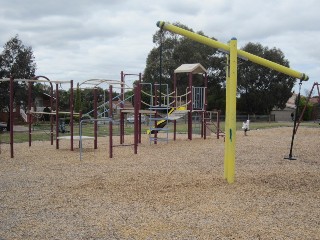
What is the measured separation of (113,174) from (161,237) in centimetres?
356

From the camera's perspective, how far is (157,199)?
554 cm

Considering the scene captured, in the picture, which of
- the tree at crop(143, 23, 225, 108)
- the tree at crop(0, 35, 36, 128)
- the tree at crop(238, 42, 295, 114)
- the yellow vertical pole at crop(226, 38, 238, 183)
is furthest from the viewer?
the tree at crop(238, 42, 295, 114)

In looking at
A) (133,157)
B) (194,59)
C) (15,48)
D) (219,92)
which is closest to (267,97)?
(219,92)

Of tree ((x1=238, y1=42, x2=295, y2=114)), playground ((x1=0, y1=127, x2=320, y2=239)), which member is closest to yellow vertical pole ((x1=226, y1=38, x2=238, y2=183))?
playground ((x1=0, y1=127, x2=320, y2=239))

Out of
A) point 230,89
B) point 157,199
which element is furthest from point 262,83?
point 157,199

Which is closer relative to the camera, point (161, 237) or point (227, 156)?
point (161, 237)

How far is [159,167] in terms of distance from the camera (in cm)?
834

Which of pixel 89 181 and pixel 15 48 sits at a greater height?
pixel 15 48

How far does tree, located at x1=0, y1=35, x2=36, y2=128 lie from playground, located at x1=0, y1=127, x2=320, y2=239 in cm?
1616

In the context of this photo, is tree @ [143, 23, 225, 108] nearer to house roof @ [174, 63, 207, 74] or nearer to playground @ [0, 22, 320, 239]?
house roof @ [174, 63, 207, 74]

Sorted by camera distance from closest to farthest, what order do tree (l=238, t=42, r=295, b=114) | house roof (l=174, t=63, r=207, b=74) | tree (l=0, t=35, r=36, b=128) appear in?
house roof (l=174, t=63, r=207, b=74), tree (l=0, t=35, r=36, b=128), tree (l=238, t=42, r=295, b=114)

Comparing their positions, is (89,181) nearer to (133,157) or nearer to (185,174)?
(185,174)

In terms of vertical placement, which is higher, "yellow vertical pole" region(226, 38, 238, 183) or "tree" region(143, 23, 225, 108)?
"tree" region(143, 23, 225, 108)

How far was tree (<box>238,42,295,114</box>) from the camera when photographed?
159 feet
